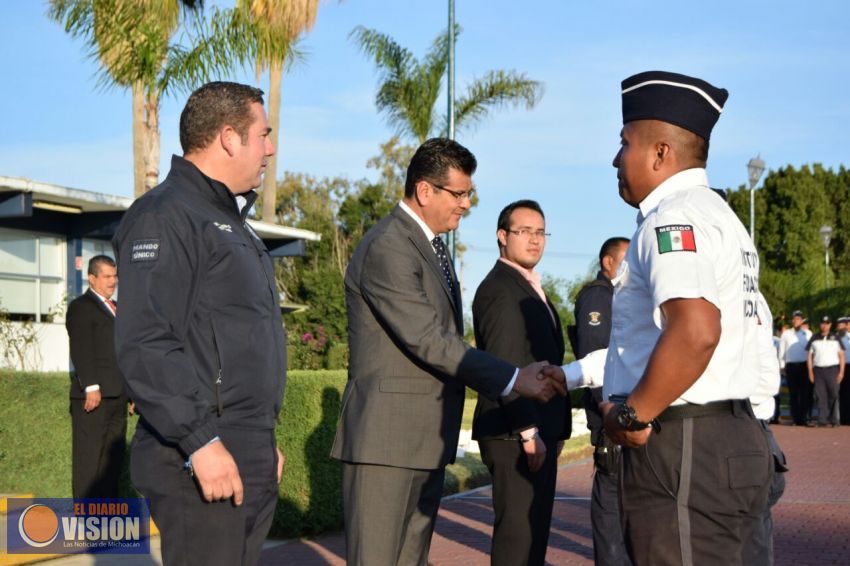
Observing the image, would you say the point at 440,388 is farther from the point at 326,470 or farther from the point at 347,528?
the point at 326,470

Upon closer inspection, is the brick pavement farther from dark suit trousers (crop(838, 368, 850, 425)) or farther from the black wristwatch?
dark suit trousers (crop(838, 368, 850, 425))

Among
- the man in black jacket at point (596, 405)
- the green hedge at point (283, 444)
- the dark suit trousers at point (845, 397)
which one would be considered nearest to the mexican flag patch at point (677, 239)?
the man in black jacket at point (596, 405)

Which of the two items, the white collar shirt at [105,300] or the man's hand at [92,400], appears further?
the white collar shirt at [105,300]

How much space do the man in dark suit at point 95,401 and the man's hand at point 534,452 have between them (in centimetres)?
407

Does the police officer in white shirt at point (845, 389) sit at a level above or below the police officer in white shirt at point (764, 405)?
below

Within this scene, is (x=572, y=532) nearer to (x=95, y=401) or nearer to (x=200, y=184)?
(x=95, y=401)

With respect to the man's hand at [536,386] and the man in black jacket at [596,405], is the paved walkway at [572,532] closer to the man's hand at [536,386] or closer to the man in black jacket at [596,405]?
the man in black jacket at [596,405]

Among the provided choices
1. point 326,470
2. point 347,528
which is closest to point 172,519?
point 347,528

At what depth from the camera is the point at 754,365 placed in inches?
138

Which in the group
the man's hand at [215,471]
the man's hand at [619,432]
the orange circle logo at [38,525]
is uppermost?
the man's hand at [619,432]

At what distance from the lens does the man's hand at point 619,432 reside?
3.38 m

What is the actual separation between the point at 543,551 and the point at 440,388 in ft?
5.10

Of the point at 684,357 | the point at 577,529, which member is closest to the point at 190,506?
the point at 684,357

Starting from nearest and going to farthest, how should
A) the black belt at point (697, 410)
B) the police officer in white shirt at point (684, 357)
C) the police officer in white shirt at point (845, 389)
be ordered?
the police officer in white shirt at point (684, 357)
the black belt at point (697, 410)
the police officer in white shirt at point (845, 389)
